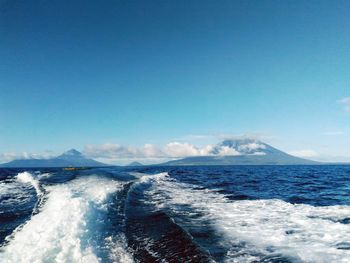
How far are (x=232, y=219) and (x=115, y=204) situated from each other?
8.13 m

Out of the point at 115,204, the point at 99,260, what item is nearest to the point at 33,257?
the point at 99,260

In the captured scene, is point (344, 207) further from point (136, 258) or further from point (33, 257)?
point (33, 257)

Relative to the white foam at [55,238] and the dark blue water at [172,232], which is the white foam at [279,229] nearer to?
the dark blue water at [172,232]

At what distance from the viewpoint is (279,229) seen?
13242 millimetres

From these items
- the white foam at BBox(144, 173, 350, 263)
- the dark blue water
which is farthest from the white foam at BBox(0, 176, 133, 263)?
the white foam at BBox(144, 173, 350, 263)

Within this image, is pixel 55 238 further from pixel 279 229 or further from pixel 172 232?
pixel 279 229

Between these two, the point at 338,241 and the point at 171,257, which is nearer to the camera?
the point at 171,257

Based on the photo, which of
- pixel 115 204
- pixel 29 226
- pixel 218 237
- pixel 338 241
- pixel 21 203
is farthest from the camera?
pixel 21 203

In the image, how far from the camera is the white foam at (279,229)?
9969mm

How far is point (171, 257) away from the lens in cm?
974

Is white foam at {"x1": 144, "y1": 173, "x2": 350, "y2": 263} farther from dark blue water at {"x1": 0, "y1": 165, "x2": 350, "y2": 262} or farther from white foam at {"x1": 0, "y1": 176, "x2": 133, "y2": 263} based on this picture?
white foam at {"x1": 0, "y1": 176, "x2": 133, "y2": 263}

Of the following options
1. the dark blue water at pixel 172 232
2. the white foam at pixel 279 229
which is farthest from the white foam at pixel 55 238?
the white foam at pixel 279 229

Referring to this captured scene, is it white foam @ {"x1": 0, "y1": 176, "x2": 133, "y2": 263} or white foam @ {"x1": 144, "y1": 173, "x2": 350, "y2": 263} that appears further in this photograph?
white foam @ {"x1": 144, "y1": 173, "x2": 350, "y2": 263}

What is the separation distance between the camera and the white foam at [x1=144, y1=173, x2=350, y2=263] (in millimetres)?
9969
